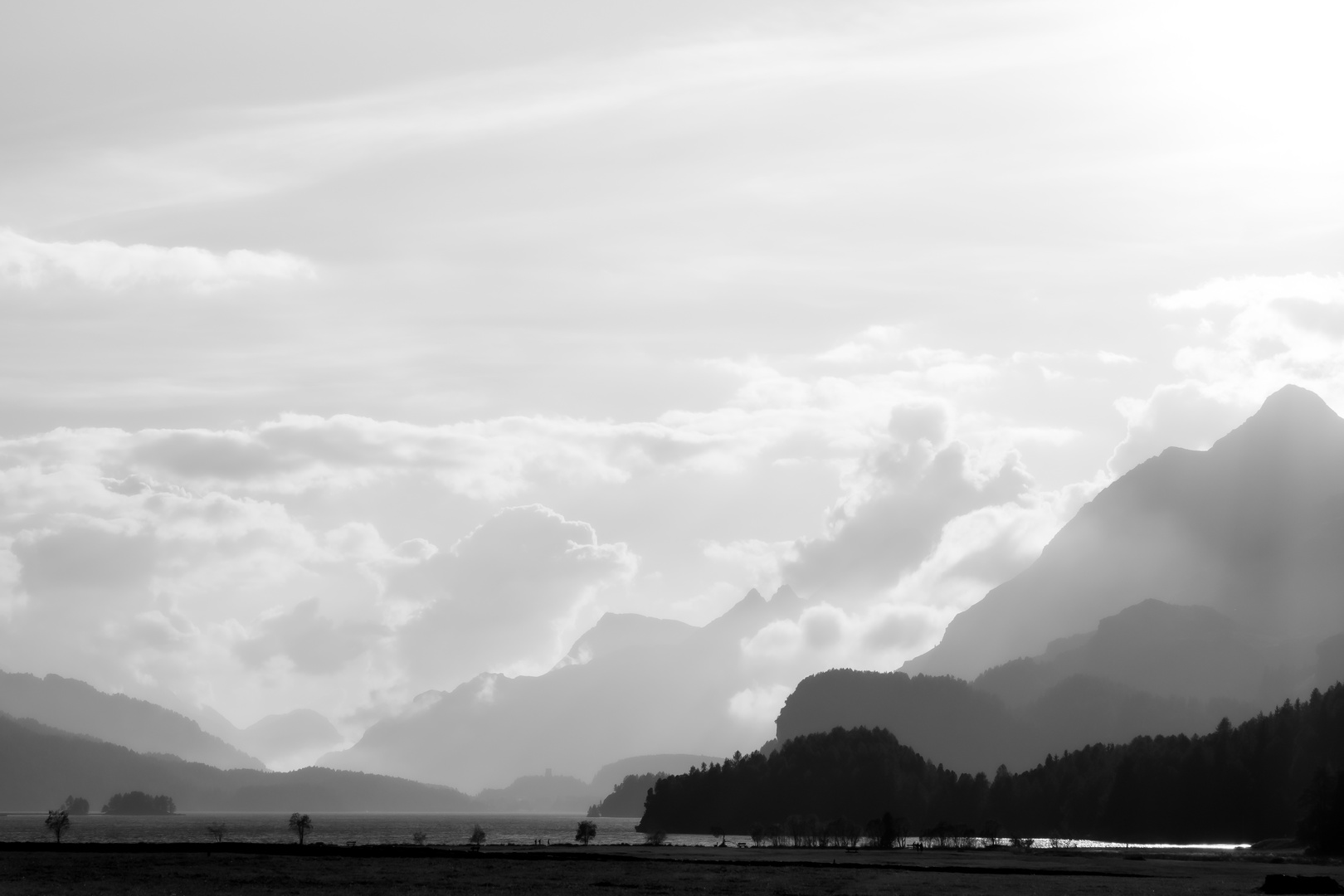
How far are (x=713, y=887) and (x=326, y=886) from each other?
134 feet

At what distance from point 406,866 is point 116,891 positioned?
47.2 meters

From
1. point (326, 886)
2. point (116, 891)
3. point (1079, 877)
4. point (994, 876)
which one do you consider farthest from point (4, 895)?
point (1079, 877)

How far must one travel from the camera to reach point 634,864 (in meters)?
195

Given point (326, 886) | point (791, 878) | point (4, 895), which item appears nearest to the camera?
point (4, 895)

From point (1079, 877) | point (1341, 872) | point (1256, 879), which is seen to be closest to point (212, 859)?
point (1079, 877)

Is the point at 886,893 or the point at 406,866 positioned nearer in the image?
the point at 886,893

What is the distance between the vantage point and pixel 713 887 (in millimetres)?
155125

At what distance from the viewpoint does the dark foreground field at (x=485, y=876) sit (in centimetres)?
14550

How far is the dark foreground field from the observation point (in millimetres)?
145500

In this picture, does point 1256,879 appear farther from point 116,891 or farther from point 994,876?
point 116,891

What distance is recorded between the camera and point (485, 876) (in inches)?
6437

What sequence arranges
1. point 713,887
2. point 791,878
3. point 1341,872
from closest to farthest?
point 713,887 < point 791,878 < point 1341,872

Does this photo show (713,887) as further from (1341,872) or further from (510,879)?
(1341,872)

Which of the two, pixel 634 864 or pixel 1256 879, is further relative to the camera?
pixel 634 864
